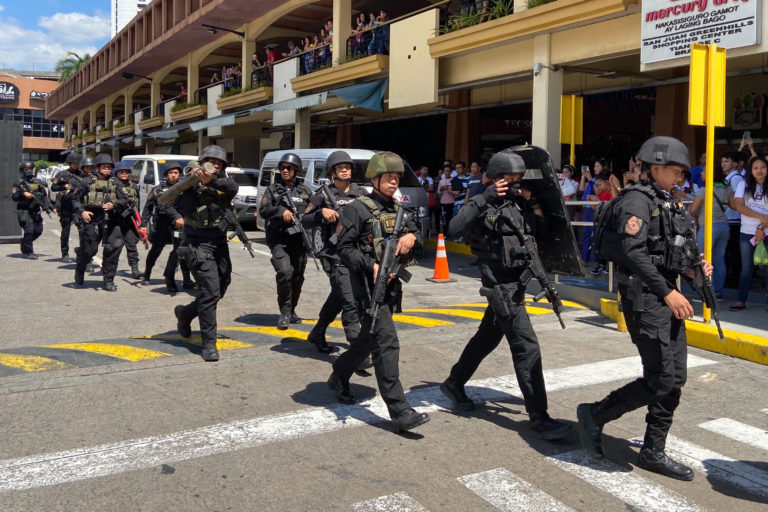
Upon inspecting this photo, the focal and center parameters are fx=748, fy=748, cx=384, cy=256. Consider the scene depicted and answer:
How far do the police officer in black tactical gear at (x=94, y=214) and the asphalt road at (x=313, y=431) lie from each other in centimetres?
257

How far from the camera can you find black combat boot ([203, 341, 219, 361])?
21.4 feet

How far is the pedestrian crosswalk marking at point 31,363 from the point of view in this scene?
6128 mm

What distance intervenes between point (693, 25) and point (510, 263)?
23.3 feet

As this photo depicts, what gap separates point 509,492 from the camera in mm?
3908

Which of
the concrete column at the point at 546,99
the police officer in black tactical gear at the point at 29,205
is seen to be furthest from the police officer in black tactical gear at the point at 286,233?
the police officer in black tactical gear at the point at 29,205

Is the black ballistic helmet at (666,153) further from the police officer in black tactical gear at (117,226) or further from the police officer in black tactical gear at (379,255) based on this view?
the police officer in black tactical gear at (117,226)

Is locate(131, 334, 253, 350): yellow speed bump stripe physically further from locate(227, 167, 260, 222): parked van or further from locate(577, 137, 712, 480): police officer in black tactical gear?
locate(227, 167, 260, 222): parked van

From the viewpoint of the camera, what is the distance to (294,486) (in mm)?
3928

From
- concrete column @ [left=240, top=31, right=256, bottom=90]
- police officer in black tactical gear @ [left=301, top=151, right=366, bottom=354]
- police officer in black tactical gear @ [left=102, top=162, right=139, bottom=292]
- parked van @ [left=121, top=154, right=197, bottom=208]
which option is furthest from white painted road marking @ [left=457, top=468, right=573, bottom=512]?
concrete column @ [left=240, top=31, right=256, bottom=90]

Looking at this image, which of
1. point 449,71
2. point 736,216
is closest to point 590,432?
point 736,216

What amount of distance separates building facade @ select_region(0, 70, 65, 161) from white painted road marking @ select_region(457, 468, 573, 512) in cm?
8134

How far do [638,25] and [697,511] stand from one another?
9380mm

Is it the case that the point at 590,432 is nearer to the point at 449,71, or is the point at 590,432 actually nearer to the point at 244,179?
the point at 449,71

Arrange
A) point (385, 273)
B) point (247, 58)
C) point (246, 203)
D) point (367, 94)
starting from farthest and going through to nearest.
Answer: point (247, 58) → point (246, 203) → point (367, 94) → point (385, 273)
